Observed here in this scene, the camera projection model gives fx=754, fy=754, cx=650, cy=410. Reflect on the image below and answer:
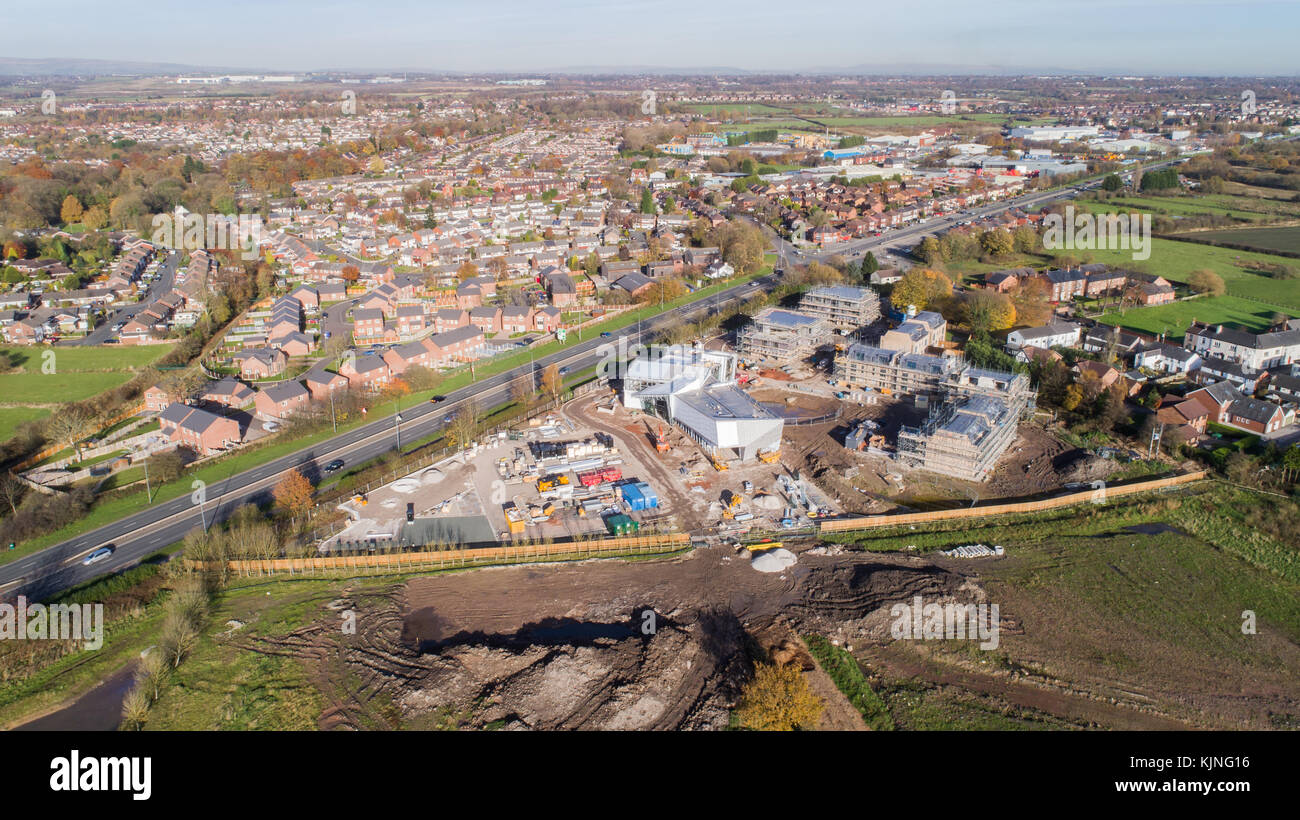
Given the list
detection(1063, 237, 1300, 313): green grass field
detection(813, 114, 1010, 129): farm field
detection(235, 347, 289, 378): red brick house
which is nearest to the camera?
detection(235, 347, 289, 378): red brick house

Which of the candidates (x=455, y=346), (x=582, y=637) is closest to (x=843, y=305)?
(x=455, y=346)

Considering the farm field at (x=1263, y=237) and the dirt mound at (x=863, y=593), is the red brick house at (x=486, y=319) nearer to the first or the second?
the dirt mound at (x=863, y=593)

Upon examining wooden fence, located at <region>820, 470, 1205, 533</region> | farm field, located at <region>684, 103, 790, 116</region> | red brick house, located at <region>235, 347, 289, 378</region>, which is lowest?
wooden fence, located at <region>820, 470, 1205, 533</region>

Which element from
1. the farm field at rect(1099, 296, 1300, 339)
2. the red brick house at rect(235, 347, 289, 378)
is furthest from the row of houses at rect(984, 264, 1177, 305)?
the red brick house at rect(235, 347, 289, 378)

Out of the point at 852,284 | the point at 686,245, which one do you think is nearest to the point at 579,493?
the point at 852,284

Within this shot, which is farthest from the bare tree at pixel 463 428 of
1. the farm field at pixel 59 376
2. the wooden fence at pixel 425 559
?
the farm field at pixel 59 376

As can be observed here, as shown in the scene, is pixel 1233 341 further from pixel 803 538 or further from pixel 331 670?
pixel 331 670

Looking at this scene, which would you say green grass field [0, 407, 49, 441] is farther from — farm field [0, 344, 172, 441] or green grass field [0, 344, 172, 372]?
green grass field [0, 344, 172, 372]
